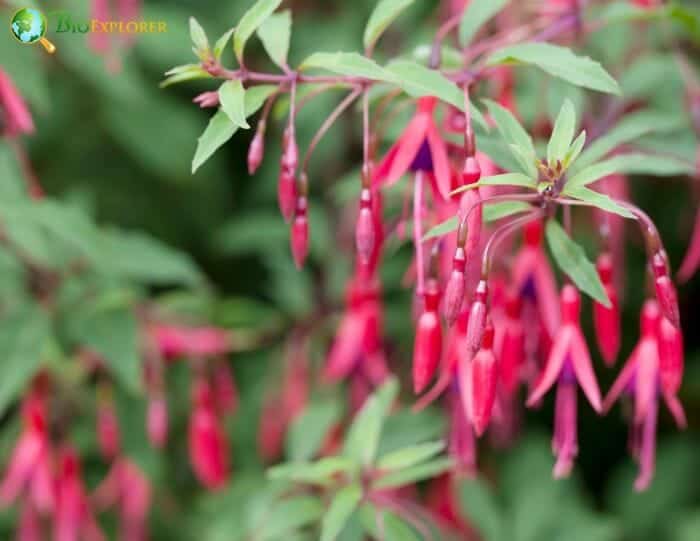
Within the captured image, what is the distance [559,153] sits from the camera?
833 millimetres

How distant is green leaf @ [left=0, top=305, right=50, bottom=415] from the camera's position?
121cm

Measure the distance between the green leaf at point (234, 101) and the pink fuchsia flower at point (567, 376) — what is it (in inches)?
12.7

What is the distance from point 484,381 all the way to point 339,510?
0.76ft

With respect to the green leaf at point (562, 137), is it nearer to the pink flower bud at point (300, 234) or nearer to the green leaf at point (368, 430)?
the pink flower bud at point (300, 234)

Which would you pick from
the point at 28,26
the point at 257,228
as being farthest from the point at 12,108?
the point at 257,228

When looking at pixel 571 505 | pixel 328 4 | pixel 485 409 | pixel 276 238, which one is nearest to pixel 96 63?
pixel 276 238

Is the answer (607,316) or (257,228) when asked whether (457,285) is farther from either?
(257,228)

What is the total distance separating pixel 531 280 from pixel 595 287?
159 mm

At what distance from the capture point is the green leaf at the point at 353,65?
84 centimetres

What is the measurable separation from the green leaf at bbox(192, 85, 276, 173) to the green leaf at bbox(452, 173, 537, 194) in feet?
0.59

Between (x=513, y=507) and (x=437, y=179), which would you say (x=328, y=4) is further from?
(x=437, y=179)

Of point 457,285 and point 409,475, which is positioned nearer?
point 457,285

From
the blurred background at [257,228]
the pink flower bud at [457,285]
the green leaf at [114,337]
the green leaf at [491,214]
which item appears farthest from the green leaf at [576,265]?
the green leaf at [114,337]

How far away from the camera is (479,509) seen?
1526mm
